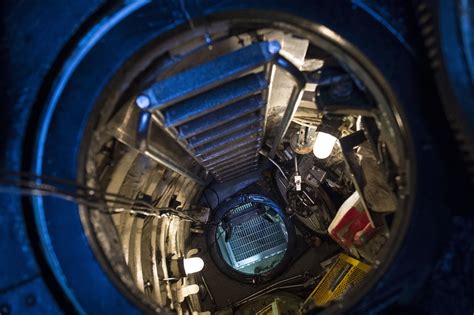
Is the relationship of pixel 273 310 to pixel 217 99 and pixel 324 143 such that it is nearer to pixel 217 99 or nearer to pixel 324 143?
pixel 324 143

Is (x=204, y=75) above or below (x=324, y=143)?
above

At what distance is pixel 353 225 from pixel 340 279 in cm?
98

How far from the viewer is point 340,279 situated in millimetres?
5621

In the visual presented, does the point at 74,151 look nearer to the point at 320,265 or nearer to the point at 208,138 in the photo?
the point at 208,138

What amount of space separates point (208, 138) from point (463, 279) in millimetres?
2766

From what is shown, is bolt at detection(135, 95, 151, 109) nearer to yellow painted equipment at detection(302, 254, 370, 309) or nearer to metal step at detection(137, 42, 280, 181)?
metal step at detection(137, 42, 280, 181)

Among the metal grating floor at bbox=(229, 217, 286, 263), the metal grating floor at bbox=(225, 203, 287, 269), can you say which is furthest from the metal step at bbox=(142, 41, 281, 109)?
the metal grating floor at bbox=(229, 217, 286, 263)

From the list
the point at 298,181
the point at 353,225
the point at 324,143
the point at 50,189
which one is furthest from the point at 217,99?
the point at 298,181

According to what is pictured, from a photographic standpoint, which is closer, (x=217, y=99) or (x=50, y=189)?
(x=50, y=189)

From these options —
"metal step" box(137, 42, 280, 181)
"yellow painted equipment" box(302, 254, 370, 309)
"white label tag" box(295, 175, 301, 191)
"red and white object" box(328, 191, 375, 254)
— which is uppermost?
"metal step" box(137, 42, 280, 181)

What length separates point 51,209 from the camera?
303cm

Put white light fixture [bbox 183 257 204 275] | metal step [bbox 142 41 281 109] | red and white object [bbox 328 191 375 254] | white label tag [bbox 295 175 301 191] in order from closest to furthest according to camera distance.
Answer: metal step [bbox 142 41 281 109]
red and white object [bbox 328 191 375 254]
white light fixture [bbox 183 257 204 275]
white label tag [bbox 295 175 301 191]

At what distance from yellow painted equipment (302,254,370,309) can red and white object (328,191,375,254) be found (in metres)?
0.27

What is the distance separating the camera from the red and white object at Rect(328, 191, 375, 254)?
4.95 meters
